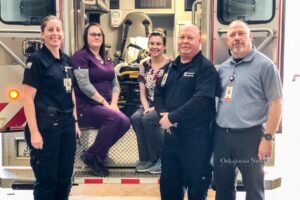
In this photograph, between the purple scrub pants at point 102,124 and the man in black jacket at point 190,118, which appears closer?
the man in black jacket at point 190,118

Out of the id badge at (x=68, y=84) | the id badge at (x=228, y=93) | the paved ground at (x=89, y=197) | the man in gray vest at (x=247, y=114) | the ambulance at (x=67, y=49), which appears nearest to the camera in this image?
the man in gray vest at (x=247, y=114)

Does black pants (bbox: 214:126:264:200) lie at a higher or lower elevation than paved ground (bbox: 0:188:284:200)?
higher

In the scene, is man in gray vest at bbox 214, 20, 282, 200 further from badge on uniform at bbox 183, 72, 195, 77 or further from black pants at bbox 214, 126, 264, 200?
badge on uniform at bbox 183, 72, 195, 77

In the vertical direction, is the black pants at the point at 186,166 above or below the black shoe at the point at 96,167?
above

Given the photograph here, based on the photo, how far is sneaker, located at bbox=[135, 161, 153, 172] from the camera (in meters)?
4.32

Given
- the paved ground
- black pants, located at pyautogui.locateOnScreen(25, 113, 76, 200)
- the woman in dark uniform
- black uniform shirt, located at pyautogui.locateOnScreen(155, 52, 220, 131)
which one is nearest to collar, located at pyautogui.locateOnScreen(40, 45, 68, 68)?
the woman in dark uniform

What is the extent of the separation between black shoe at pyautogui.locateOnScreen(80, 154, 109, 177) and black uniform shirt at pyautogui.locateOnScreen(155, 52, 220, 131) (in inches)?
41.0

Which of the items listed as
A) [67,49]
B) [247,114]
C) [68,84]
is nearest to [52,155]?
[68,84]

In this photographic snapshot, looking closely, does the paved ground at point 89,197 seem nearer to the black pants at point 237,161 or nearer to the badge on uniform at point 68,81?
the black pants at point 237,161

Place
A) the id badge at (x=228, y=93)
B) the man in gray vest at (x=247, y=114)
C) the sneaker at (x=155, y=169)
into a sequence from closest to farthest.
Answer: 1. the man in gray vest at (x=247, y=114)
2. the id badge at (x=228, y=93)
3. the sneaker at (x=155, y=169)

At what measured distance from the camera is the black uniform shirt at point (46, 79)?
330cm

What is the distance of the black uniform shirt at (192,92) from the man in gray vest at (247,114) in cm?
10

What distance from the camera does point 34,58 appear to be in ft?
11.0

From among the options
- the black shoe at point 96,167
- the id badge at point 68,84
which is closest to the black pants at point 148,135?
the black shoe at point 96,167
